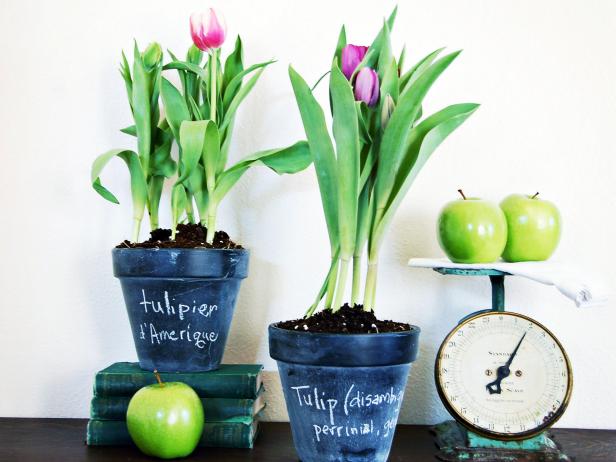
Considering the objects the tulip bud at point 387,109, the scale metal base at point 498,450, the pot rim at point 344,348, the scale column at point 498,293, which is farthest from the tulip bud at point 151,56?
the scale metal base at point 498,450

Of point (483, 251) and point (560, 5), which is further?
point (560, 5)

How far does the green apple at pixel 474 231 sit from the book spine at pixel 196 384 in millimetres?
349

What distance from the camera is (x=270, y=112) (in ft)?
3.70

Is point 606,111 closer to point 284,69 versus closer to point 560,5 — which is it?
point 560,5

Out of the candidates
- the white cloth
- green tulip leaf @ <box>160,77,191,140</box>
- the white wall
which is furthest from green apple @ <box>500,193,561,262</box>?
green tulip leaf @ <box>160,77,191,140</box>

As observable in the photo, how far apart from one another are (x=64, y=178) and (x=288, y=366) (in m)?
0.58

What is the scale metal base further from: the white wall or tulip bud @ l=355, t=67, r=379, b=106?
tulip bud @ l=355, t=67, r=379, b=106

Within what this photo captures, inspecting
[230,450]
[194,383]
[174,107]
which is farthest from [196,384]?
[174,107]

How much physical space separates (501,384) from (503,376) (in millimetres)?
11

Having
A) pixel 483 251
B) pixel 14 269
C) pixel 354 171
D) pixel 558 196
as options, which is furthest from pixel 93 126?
pixel 558 196

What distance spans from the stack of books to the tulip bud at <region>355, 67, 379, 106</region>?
42 cm

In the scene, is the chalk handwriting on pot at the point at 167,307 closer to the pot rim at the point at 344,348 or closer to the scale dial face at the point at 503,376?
the pot rim at the point at 344,348

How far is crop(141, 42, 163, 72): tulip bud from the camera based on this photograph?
3.27 feet

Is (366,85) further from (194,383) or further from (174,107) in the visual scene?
(194,383)
